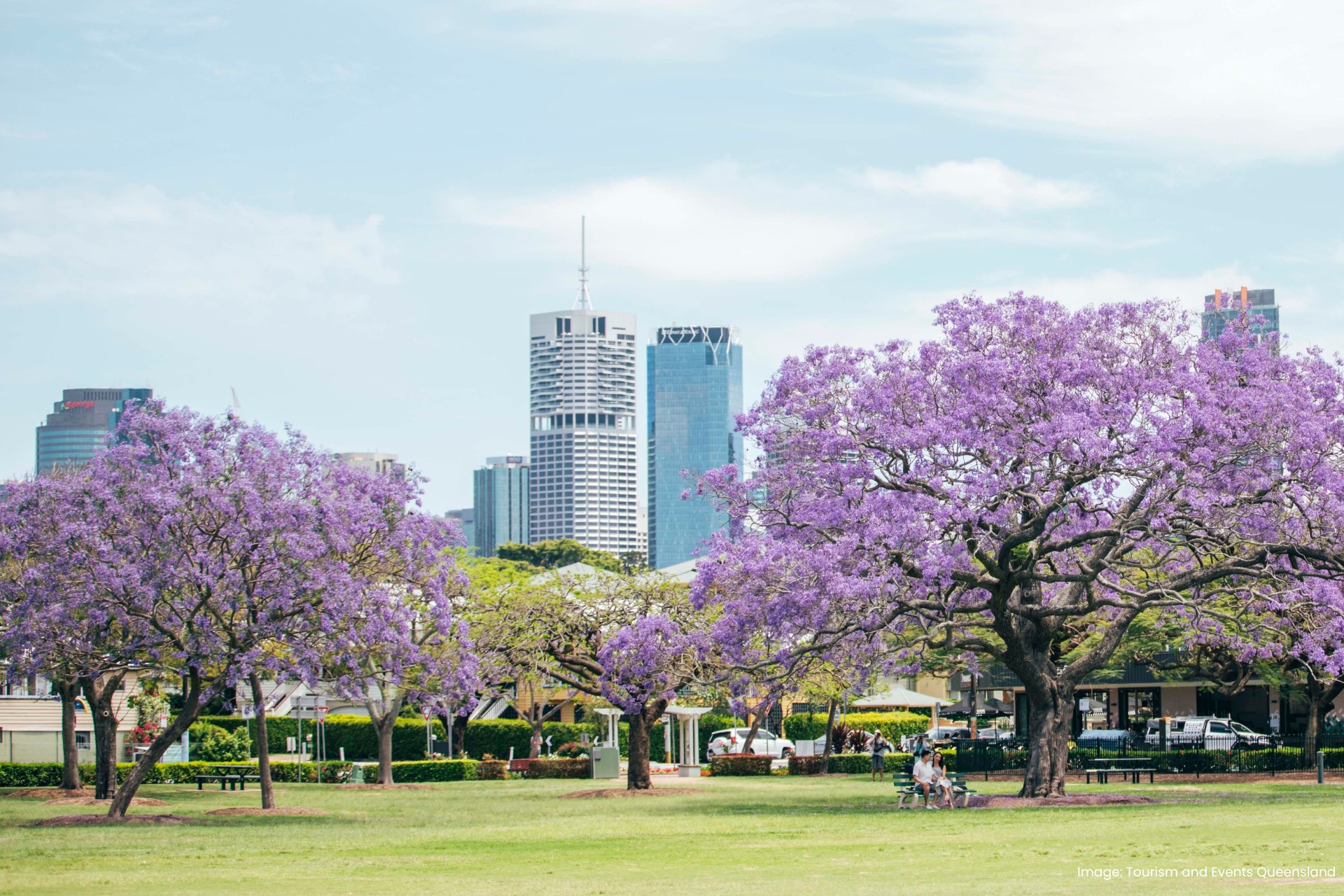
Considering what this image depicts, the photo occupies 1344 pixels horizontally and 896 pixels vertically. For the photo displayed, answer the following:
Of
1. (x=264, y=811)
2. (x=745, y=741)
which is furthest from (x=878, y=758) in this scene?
(x=264, y=811)

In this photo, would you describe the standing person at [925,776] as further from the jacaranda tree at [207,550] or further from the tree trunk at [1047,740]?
the jacaranda tree at [207,550]

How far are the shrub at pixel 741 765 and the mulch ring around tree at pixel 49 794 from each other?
20.2 metres

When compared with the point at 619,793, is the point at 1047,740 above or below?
above

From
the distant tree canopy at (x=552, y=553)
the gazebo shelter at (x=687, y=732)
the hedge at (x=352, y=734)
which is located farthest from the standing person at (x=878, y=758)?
the distant tree canopy at (x=552, y=553)

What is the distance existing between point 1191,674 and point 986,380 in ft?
78.2

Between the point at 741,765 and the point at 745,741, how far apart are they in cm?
817

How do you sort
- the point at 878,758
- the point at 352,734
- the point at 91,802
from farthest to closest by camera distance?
the point at 352,734 < the point at 878,758 < the point at 91,802

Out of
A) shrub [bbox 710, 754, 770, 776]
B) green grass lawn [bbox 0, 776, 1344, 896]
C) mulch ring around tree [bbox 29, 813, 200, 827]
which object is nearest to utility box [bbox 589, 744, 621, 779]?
shrub [bbox 710, 754, 770, 776]

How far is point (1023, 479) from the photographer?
29266mm

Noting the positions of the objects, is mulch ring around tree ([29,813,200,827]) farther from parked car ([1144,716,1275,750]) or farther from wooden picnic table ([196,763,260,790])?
parked car ([1144,716,1275,750])

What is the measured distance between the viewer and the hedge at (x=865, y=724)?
6216 cm

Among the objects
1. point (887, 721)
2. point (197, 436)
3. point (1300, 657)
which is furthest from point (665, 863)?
point (887, 721)

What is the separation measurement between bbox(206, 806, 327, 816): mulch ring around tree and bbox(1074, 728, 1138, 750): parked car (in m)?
26.0

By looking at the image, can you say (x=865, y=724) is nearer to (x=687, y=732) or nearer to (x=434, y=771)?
(x=687, y=732)
